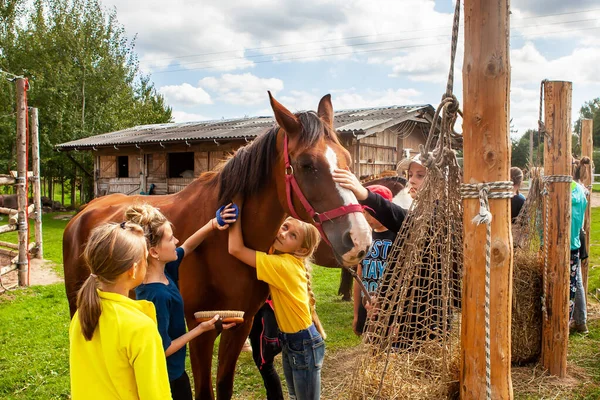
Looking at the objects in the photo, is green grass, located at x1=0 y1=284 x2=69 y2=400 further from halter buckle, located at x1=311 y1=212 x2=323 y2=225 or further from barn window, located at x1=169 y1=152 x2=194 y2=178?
barn window, located at x1=169 y1=152 x2=194 y2=178

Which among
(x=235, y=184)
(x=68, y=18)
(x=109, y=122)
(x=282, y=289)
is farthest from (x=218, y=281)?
(x=68, y=18)

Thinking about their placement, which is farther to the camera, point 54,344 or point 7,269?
point 7,269

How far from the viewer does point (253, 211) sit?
7.75 ft

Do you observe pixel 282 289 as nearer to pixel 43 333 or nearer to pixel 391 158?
pixel 43 333

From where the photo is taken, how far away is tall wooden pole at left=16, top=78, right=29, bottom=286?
6.87 metres

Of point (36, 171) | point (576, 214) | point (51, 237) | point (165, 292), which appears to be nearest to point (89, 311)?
point (165, 292)

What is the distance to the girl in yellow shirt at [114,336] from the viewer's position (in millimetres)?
1479

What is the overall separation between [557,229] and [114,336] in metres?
3.93

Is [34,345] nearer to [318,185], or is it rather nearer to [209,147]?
[318,185]

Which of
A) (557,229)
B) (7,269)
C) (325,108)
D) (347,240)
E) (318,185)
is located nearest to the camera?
(347,240)

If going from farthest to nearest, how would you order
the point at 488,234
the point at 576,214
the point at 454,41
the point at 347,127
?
the point at 347,127 < the point at 576,214 < the point at 454,41 < the point at 488,234

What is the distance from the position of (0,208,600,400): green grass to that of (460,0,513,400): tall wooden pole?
7.67ft

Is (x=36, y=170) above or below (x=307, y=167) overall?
Result: above

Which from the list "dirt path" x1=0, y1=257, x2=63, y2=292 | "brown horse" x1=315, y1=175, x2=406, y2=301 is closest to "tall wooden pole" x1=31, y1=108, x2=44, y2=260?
"dirt path" x1=0, y1=257, x2=63, y2=292
